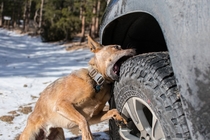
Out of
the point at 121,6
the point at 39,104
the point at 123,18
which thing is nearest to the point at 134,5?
the point at 121,6

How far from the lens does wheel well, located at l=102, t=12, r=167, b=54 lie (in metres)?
2.48

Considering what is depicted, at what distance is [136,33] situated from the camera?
2.71m

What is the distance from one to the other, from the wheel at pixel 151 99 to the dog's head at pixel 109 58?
7.9 inches

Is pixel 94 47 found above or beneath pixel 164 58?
beneath

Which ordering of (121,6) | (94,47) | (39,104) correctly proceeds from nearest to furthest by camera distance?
(121,6)
(94,47)
(39,104)

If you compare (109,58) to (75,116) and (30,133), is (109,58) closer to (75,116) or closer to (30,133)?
(75,116)

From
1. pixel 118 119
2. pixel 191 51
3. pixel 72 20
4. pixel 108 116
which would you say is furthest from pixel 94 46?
pixel 72 20

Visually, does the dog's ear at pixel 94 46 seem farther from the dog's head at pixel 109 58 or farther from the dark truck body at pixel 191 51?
A: the dark truck body at pixel 191 51

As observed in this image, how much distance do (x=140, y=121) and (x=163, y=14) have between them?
2.64 ft

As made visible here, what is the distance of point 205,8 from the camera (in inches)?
59.9

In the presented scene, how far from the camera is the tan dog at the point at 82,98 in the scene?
9.08ft

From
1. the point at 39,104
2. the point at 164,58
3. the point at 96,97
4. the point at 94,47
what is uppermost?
the point at 164,58

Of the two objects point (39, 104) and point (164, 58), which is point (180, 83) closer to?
point (164, 58)

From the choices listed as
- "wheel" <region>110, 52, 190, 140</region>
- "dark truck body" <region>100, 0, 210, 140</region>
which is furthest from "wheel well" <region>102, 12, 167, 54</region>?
"dark truck body" <region>100, 0, 210, 140</region>
